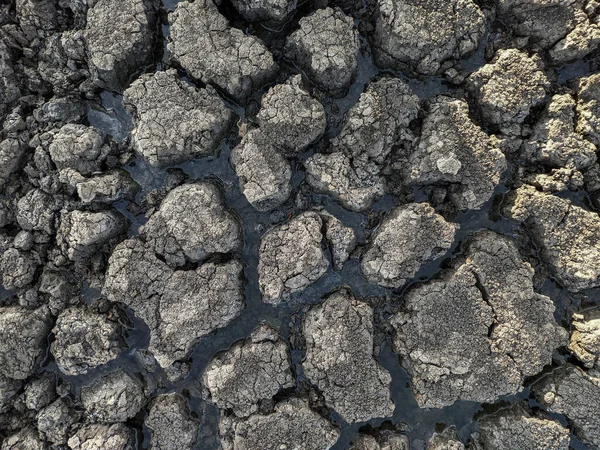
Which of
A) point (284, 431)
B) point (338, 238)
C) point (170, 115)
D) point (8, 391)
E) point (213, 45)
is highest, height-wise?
point (213, 45)

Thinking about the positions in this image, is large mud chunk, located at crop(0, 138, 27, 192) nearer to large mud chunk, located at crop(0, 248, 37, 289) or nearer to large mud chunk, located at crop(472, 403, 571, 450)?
large mud chunk, located at crop(0, 248, 37, 289)

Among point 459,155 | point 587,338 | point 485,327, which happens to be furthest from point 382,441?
point 459,155

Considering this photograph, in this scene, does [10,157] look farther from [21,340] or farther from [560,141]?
[560,141]

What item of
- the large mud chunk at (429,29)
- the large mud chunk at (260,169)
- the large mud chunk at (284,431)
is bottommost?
the large mud chunk at (284,431)

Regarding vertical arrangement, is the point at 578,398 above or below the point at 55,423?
above

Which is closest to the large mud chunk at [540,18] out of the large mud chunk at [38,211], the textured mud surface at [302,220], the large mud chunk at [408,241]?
the textured mud surface at [302,220]

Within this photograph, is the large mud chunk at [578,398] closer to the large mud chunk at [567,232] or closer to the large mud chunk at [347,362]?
the large mud chunk at [567,232]

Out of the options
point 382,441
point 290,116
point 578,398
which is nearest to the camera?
point 290,116
